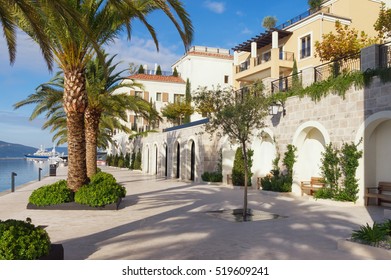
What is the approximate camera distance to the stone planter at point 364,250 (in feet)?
19.7

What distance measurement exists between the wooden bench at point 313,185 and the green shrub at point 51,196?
9.17 meters

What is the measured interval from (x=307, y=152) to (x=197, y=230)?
929cm

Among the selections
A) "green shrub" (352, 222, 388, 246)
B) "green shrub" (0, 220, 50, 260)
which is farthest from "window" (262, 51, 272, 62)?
"green shrub" (0, 220, 50, 260)

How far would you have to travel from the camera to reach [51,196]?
→ 39.5ft

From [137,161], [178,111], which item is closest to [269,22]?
[178,111]

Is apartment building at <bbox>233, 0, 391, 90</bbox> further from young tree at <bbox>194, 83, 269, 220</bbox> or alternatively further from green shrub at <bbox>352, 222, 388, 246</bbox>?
green shrub at <bbox>352, 222, 388, 246</bbox>

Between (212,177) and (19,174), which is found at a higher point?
(212,177)

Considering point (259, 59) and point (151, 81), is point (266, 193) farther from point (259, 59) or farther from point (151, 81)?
point (151, 81)

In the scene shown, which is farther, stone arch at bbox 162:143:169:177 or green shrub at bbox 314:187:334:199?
stone arch at bbox 162:143:169:177

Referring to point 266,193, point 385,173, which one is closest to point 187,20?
point 385,173

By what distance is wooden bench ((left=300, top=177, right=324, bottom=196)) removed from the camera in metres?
14.8

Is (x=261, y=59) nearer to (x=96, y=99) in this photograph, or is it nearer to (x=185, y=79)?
(x=96, y=99)

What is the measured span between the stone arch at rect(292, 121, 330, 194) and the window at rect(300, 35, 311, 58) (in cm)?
1549

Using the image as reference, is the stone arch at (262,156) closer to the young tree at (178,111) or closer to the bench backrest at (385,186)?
the bench backrest at (385,186)
